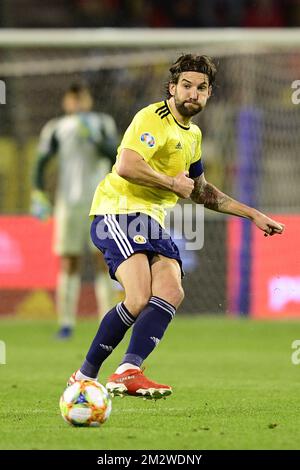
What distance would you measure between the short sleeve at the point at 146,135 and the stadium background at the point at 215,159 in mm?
6129

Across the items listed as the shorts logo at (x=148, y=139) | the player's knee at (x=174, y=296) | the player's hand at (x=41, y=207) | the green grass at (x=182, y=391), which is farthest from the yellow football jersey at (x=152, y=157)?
the player's hand at (x=41, y=207)

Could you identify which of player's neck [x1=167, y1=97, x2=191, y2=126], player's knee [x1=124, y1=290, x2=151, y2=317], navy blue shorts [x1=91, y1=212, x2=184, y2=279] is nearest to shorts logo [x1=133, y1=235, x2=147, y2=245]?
navy blue shorts [x1=91, y1=212, x2=184, y2=279]

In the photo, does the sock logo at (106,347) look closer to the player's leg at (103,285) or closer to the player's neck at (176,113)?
the player's neck at (176,113)

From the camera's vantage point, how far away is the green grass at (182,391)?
495 centimetres

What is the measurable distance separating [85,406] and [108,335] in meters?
0.67

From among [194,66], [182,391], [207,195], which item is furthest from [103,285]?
[194,66]

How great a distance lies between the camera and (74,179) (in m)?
11.4

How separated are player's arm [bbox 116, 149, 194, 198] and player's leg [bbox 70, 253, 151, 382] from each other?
17.8 inches

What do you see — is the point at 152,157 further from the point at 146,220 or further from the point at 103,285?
the point at 103,285

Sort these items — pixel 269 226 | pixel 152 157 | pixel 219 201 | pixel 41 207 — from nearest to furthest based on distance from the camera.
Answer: pixel 152 157
pixel 269 226
pixel 219 201
pixel 41 207

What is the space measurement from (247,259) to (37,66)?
3830mm

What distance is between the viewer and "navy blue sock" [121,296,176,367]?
19.4 feet

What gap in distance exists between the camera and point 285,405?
624 cm

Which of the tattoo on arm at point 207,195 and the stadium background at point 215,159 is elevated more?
the stadium background at point 215,159
